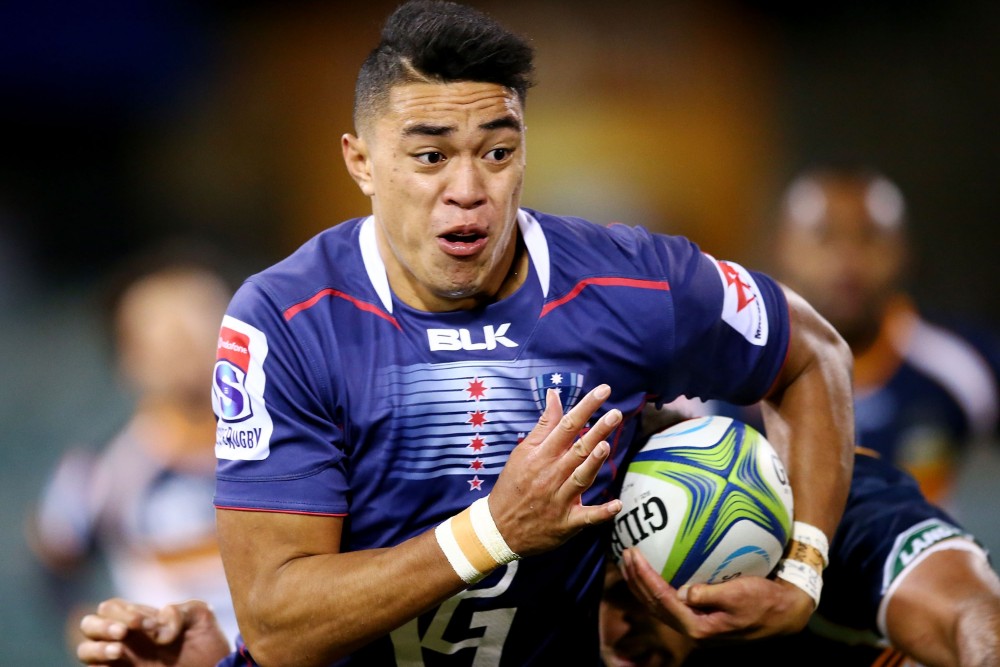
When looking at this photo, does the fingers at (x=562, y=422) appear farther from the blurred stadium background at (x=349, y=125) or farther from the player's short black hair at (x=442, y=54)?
the blurred stadium background at (x=349, y=125)

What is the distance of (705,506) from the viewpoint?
286 centimetres

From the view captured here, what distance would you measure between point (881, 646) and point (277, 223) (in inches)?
270

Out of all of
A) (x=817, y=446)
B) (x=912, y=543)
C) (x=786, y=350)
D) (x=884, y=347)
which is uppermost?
(x=786, y=350)

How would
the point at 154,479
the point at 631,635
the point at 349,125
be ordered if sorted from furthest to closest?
the point at 349,125
the point at 154,479
the point at 631,635

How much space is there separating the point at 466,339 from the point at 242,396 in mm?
526

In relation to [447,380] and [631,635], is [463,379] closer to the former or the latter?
[447,380]

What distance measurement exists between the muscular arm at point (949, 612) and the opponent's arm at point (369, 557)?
1.35 metres

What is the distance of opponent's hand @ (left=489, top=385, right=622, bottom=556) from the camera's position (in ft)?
7.81

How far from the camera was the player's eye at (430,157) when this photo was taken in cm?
274

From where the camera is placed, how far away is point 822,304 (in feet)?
21.3

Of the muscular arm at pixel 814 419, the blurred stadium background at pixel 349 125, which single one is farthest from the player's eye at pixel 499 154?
the blurred stadium background at pixel 349 125

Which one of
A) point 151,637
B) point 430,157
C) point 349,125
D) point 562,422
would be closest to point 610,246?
point 430,157

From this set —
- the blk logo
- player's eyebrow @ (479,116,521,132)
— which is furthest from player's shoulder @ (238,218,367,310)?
player's eyebrow @ (479,116,521,132)

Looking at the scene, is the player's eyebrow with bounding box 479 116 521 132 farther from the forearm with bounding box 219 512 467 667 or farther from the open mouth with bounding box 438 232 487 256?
the forearm with bounding box 219 512 467 667
